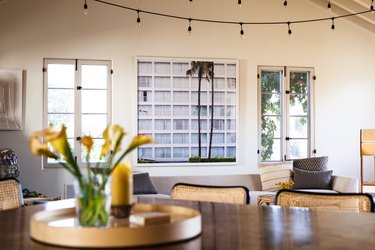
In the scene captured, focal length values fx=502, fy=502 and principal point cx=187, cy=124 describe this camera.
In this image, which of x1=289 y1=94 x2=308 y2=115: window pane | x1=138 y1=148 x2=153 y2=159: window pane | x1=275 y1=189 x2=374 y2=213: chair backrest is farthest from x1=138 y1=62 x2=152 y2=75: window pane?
x1=275 y1=189 x2=374 y2=213: chair backrest

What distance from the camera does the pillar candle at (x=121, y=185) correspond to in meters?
1.57

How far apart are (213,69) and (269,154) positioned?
1.56m

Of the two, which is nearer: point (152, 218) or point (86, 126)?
point (152, 218)

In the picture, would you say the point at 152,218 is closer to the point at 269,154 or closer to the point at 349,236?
the point at 349,236

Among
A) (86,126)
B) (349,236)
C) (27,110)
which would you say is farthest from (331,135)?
(349,236)

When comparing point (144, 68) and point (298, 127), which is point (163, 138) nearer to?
point (144, 68)

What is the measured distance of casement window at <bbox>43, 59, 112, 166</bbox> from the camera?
6.93 meters

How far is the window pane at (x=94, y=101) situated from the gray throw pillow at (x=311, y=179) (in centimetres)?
284

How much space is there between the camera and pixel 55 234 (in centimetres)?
144

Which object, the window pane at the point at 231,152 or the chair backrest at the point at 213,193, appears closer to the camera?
the chair backrest at the point at 213,193

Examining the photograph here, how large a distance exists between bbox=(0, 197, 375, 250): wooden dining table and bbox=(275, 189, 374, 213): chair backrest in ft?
0.54

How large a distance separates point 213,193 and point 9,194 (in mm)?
1008

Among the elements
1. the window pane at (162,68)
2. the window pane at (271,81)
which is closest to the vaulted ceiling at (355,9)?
the window pane at (271,81)

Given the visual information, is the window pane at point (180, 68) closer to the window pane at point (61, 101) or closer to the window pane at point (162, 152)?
the window pane at point (162, 152)
